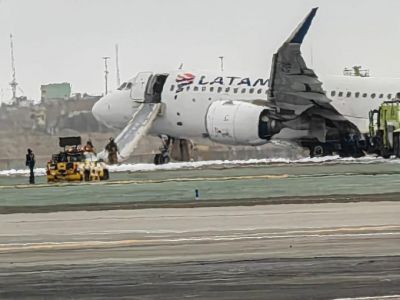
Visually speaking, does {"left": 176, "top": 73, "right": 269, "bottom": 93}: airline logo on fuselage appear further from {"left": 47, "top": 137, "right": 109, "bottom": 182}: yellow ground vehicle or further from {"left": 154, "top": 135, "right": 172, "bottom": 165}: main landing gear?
{"left": 47, "top": 137, "right": 109, "bottom": 182}: yellow ground vehicle

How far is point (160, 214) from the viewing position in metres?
18.3

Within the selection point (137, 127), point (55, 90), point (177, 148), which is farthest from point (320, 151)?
point (55, 90)

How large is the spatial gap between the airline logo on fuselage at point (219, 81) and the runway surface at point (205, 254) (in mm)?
21953

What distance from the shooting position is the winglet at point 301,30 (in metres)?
38.3

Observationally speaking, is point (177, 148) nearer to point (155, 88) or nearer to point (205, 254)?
point (155, 88)

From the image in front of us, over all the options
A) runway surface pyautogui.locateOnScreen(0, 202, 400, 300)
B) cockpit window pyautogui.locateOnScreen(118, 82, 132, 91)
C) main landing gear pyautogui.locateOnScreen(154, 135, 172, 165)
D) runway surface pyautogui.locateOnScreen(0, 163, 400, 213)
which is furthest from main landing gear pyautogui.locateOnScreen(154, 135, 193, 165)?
runway surface pyautogui.locateOnScreen(0, 202, 400, 300)

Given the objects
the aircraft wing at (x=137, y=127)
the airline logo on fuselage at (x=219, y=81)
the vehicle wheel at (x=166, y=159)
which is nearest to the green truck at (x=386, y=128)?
Result: the airline logo on fuselage at (x=219, y=81)

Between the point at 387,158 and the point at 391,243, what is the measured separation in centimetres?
2550

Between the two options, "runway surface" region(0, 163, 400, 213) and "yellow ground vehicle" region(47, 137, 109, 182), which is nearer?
"runway surface" region(0, 163, 400, 213)

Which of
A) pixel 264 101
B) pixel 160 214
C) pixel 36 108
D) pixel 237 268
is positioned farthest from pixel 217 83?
pixel 36 108

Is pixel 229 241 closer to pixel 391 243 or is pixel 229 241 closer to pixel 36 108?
pixel 391 243

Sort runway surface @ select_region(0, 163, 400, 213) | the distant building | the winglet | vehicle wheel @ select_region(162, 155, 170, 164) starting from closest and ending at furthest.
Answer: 1. runway surface @ select_region(0, 163, 400, 213)
2. the winglet
3. vehicle wheel @ select_region(162, 155, 170, 164)
4. the distant building

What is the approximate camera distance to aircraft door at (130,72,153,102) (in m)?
41.9

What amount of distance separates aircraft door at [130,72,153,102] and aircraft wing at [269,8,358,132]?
20.0ft
